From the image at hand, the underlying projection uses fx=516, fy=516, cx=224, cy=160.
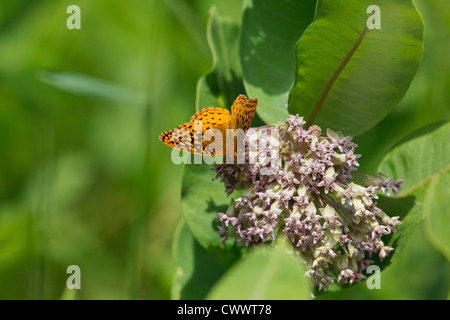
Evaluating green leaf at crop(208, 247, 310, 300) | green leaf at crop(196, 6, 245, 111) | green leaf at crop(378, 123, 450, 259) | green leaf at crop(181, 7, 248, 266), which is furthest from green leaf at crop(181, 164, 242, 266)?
green leaf at crop(208, 247, 310, 300)

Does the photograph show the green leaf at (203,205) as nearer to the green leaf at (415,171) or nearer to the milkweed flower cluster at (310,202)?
the milkweed flower cluster at (310,202)

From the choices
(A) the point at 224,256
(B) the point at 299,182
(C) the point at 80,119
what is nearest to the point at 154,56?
(C) the point at 80,119

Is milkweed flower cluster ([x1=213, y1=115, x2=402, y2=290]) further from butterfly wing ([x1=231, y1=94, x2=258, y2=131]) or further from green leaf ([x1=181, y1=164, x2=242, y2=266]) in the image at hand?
green leaf ([x1=181, y1=164, x2=242, y2=266])

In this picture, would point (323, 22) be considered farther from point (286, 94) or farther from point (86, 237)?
point (86, 237)

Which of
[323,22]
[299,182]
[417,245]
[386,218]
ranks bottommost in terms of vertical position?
[417,245]

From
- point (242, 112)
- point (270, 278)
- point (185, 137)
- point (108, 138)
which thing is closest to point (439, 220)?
point (270, 278)

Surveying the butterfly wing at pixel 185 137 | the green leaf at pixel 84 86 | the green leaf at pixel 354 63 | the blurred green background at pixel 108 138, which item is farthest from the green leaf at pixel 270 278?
the green leaf at pixel 84 86

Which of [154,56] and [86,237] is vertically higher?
[154,56]

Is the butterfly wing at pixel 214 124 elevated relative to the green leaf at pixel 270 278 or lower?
elevated
